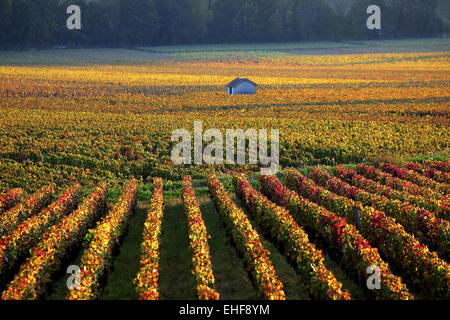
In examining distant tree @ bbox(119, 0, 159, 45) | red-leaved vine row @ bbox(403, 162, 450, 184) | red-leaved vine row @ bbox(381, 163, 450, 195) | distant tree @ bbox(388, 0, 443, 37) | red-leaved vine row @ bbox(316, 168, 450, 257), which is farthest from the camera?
distant tree @ bbox(388, 0, 443, 37)

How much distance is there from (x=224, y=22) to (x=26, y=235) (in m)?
141

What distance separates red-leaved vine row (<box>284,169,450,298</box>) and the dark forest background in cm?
12401

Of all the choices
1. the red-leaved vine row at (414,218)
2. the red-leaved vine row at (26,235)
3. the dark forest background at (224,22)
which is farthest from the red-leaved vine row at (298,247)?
the dark forest background at (224,22)

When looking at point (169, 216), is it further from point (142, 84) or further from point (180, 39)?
point (180, 39)

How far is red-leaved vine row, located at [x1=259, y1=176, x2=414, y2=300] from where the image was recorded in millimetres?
11484

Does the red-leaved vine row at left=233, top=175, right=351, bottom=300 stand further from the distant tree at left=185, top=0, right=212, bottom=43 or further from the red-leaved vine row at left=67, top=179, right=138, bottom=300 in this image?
the distant tree at left=185, top=0, right=212, bottom=43

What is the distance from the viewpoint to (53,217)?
57.0ft

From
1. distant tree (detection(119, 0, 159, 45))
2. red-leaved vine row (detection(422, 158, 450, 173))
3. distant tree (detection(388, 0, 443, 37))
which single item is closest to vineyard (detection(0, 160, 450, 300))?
red-leaved vine row (detection(422, 158, 450, 173))

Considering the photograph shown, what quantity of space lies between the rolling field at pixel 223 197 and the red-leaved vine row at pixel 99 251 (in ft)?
0.16

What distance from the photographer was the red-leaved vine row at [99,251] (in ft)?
37.9

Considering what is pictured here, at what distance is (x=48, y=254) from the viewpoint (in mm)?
13273

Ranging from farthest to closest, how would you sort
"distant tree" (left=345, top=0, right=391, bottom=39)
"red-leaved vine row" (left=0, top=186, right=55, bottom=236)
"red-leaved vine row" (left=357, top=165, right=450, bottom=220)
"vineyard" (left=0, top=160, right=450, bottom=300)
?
"distant tree" (left=345, top=0, right=391, bottom=39) → "red-leaved vine row" (left=357, top=165, right=450, bottom=220) → "red-leaved vine row" (left=0, top=186, right=55, bottom=236) → "vineyard" (left=0, top=160, right=450, bottom=300)
